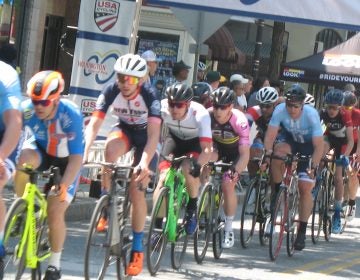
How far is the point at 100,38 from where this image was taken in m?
13.9

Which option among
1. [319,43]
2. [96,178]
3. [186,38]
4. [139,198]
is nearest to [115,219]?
[139,198]

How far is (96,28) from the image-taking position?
45.7 ft

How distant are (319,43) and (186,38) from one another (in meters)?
20.4

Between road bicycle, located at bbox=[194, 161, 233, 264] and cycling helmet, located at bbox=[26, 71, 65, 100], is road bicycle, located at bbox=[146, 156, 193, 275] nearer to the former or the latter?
road bicycle, located at bbox=[194, 161, 233, 264]

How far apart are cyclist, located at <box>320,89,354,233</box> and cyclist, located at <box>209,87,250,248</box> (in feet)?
8.56

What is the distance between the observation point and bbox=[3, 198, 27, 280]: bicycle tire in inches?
304

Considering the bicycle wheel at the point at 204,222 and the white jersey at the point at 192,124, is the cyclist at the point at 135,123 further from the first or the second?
the bicycle wheel at the point at 204,222

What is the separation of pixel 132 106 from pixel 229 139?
2520 millimetres

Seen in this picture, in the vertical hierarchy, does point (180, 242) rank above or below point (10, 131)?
below

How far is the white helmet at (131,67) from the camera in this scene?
30.3 ft

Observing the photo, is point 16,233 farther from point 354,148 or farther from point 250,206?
point 354,148

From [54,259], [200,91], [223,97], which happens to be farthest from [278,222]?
[54,259]


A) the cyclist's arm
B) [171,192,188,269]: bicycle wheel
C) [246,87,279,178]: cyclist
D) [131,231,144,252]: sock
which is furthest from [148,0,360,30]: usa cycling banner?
the cyclist's arm

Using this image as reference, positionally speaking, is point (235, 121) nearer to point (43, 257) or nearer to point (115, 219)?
point (115, 219)
